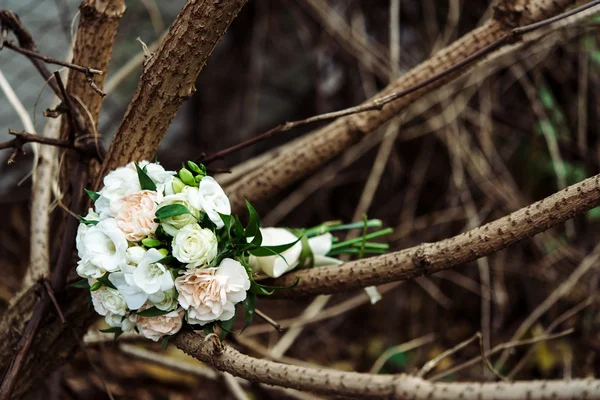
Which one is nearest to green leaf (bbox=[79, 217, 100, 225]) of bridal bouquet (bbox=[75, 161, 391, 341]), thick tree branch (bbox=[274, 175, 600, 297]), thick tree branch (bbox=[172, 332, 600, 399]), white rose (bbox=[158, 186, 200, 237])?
bridal bouquet (bbox=[75, 161, 391, 341])

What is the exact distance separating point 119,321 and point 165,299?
0.09 metres

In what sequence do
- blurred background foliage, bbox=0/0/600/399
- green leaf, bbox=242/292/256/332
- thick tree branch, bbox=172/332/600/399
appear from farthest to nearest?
blurred background foliage, bbox=0/0/600/399 → green leaf, bbox=242/292/256/332 → thick tree branch, bbox=172/332/600/399

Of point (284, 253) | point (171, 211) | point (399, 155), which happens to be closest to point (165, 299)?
point (171, 211)

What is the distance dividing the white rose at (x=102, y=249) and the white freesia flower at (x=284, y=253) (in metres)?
0.24

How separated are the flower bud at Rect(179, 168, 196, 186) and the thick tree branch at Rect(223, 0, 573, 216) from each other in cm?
30

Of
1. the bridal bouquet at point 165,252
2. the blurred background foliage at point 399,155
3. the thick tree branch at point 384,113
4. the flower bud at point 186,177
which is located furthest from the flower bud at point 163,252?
the blurred background foliage at point 399,155

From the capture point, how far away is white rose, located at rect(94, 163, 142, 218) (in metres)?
0.80

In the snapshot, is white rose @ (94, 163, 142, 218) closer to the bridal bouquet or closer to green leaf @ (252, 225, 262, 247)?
the bridal bouquet

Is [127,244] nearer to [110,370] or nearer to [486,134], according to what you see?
[110,370]

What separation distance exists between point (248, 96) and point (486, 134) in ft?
3.54

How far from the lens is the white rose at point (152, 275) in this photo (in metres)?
0.74

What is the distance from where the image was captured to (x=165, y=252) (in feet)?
2.56

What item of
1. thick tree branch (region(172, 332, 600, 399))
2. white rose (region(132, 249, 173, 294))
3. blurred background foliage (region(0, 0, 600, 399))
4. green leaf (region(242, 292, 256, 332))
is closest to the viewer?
thick tree branch (region(172, 332, 600, 399))

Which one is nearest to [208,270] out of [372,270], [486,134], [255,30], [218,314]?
[218,314]
